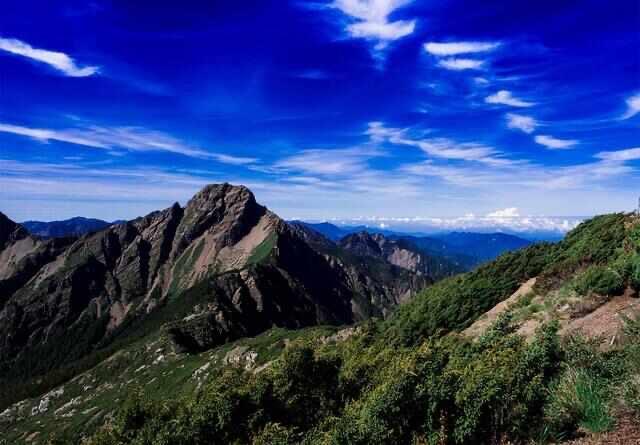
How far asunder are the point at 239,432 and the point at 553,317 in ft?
78.7

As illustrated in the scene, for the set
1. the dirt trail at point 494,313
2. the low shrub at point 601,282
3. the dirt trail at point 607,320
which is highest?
the low shrub at point 601,282

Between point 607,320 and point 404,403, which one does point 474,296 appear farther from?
point 404,403

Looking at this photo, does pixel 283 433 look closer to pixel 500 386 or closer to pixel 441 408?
pixel 441 408

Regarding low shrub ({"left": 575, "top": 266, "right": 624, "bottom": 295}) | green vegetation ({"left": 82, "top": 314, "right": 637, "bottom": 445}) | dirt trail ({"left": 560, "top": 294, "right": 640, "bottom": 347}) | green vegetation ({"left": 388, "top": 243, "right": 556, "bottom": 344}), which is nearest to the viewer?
green vegetation ({"left": 82, "top": 314, "right": 637, "bottom": 445})

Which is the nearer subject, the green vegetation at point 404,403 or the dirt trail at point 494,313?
the green vegetation at point 404,403

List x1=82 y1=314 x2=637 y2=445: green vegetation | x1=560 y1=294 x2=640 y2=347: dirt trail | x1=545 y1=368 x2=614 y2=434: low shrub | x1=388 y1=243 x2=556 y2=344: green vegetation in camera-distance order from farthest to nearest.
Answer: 1. x1=388 y1=243 x2=556 y2=344: green vegetation
2. x1=560 y1=294 x2=640 y2=347: dirt trail
3. x1=82 y1=314 x2=637 y2=445: green vegetation
4. x1=545 y1=368 x2=614 y2=434: low shrub

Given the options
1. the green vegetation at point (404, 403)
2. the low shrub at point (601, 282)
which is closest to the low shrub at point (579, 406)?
the green vegetation at point (404, 403)

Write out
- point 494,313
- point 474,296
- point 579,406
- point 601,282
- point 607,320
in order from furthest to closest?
1. point 474,296
2. point 494,313
3. point 601,282
4. point 607,320
5. point 579,406

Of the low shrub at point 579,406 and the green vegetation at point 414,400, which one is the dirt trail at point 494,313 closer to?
the green vegetation at point 414,400

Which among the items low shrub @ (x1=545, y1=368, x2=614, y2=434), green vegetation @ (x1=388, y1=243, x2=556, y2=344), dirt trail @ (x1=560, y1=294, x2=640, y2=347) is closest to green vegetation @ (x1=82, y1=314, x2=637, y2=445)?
low shrub @ (x1=545, y1=368, x2=614, y2=434)

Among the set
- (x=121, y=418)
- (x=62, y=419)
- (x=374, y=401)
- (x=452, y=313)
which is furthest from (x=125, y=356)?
(x=374, y=401)

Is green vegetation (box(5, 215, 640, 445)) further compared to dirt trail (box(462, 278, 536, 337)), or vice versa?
dirt trail (box(462, 278, 536, 337))

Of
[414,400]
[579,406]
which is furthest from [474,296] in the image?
[579,406]

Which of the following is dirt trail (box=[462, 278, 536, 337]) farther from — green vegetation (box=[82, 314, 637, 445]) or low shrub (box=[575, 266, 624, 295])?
green vegetation (box=[82, 314, 637, 445])
